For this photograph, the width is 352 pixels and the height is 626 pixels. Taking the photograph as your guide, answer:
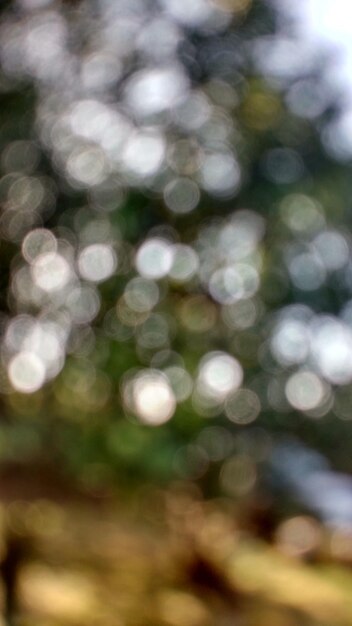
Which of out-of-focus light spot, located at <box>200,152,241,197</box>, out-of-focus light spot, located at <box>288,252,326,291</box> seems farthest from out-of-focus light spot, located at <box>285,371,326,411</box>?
out-of-focus light spot, located at <box>200,152,241,197</box>

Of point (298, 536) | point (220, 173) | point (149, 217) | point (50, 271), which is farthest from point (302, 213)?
point (298, 536)

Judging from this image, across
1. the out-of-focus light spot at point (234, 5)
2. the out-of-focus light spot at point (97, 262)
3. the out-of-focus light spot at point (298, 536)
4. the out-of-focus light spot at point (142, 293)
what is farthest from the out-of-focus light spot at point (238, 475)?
the out-of-focus light spot at point (234, 5)

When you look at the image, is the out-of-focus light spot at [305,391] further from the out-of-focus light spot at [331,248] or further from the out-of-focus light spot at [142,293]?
the out-of-focus light spot at [142,293]

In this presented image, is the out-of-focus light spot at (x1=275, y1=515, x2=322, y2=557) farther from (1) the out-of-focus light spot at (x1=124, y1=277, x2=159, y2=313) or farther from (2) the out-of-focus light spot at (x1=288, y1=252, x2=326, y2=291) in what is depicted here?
(1) the out-of-focus light spot at (x1=124, y1=277, x2=159, y2=313)

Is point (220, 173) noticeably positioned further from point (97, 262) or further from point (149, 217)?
point (97, 262)

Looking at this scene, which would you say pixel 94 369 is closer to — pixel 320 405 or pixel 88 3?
pixel 320 405

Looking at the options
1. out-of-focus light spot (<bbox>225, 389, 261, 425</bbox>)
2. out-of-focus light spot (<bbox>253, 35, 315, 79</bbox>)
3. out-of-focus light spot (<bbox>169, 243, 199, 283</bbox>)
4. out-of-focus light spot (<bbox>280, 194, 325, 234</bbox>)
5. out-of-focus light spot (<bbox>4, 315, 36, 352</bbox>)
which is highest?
out-of-focus light spot (<bbox>253, 35, 315, 79</bbox>)

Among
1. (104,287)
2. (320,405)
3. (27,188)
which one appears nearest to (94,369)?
(104,287)
